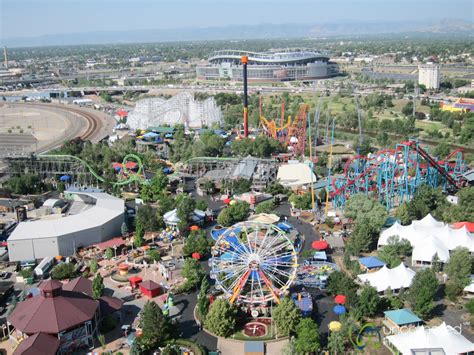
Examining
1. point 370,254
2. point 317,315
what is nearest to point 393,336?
point 317,315

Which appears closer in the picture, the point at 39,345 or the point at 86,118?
the point at 39,345

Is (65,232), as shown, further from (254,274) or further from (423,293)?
(423,293)

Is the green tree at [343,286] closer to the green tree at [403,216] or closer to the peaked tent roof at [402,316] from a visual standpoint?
the peaked tent roof at [402,316]

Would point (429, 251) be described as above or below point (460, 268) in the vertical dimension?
below

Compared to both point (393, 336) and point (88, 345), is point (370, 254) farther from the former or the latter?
point (88, 345)

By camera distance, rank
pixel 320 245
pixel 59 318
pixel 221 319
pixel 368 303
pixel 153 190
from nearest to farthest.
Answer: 1. pixel 59 318
2. pixel 221 319
3. pixel 368 303
4. pixel 320 245
5. pixel 153 190

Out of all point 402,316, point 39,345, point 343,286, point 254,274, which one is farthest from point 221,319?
point 402,316
